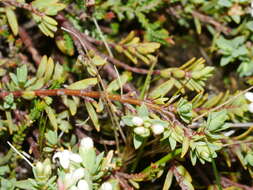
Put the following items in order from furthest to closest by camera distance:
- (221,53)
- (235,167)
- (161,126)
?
(221,53), (235,167), (161,126)

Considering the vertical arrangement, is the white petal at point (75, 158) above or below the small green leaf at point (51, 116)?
below

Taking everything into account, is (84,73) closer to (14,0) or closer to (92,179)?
(14,0)

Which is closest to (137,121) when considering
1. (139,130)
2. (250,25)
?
(139,130)

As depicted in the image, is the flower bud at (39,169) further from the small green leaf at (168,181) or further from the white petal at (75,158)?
the small green leaf at (168,181)

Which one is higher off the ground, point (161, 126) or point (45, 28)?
point (45, 28)

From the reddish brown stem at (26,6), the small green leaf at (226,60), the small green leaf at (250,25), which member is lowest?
the small green leaf at (226,60)

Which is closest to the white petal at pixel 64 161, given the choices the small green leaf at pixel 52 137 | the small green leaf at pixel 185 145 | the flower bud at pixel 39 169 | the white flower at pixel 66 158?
the white flower at pixel 66 158

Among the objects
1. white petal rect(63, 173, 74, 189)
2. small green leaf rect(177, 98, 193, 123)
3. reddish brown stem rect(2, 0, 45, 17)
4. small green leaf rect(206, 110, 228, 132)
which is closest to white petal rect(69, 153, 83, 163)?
white petal rect(63, 173, 74, 189)

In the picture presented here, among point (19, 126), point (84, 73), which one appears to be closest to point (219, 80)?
point (84, 73)

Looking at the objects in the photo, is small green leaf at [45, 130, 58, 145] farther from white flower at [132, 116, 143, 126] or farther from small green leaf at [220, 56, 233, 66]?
small green leaf at [220, 56, 233, 66]
